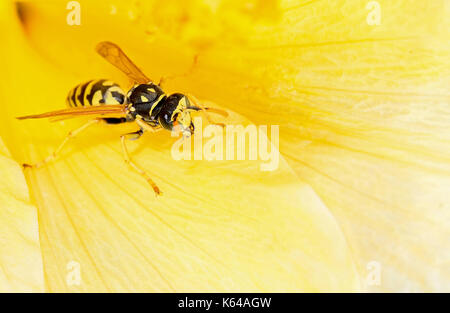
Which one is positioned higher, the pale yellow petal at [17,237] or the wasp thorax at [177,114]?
the wasp thorax at [177,114]

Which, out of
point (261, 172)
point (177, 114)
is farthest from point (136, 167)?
point (261, 172)

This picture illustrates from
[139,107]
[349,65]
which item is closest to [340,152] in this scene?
[349,65]

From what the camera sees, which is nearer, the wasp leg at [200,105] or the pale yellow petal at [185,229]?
the pale yellow petal at [185,229]

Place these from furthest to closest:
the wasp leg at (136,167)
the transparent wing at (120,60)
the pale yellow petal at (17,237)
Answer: the transparent wing at (120,60), the wasp leg at (136,167), the pale yellow petal at (17,237)

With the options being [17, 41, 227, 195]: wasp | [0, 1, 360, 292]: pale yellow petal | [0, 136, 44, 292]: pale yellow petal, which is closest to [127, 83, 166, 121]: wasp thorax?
[17, 41, 227, 195]: wasp

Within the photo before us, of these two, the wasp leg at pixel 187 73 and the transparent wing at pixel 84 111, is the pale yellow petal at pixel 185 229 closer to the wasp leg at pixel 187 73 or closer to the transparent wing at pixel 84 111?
the transparent wing at pixel 84 111

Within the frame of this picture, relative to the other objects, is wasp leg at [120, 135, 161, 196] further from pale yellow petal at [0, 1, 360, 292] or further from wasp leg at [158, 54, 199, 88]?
wasp leg at [158, 54, 199, 88]

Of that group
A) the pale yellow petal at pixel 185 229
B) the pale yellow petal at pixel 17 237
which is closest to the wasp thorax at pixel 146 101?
the pale yellow petal at pixel 185 229

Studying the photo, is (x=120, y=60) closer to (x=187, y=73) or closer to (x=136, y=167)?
(x=187, y=73)
